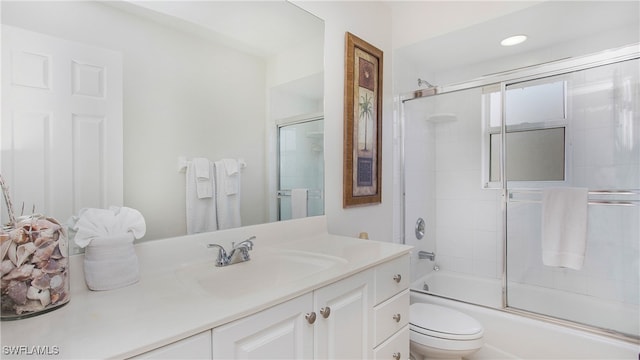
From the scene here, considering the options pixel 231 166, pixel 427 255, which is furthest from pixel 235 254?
pixel 427 255

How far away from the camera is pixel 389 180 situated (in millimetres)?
2256

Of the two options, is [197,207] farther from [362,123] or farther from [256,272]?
[362,123]

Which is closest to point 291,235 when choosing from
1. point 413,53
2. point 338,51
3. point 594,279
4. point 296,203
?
point 296,203

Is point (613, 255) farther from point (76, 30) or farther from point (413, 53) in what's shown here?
point (76, 30)

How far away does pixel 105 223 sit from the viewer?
86cm

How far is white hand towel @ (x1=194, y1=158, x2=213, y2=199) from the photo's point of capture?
1147 millimetres

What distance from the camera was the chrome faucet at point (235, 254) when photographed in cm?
114

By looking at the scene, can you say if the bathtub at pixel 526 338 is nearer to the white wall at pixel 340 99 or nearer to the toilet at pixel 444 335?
the toilet at pixel 444 335

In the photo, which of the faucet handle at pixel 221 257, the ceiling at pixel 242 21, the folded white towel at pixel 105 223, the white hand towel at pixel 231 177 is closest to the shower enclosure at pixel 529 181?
the ceiling at pixel 242 21

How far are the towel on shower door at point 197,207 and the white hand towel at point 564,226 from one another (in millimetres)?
2106

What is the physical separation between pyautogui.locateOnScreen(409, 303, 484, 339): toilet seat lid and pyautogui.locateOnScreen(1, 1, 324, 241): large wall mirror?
1022mm

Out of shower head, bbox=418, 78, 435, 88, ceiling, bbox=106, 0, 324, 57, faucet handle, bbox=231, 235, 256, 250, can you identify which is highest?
shower head, bbox=418, 78, 435, 88

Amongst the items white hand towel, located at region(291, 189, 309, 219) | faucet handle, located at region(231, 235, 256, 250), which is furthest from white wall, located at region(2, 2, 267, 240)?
white hand towel, located at region(291, 189, 309, 219)

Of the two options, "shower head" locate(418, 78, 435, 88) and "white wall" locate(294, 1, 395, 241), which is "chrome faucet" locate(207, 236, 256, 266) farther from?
"shower head" locate(418, 78, 435, 88)
